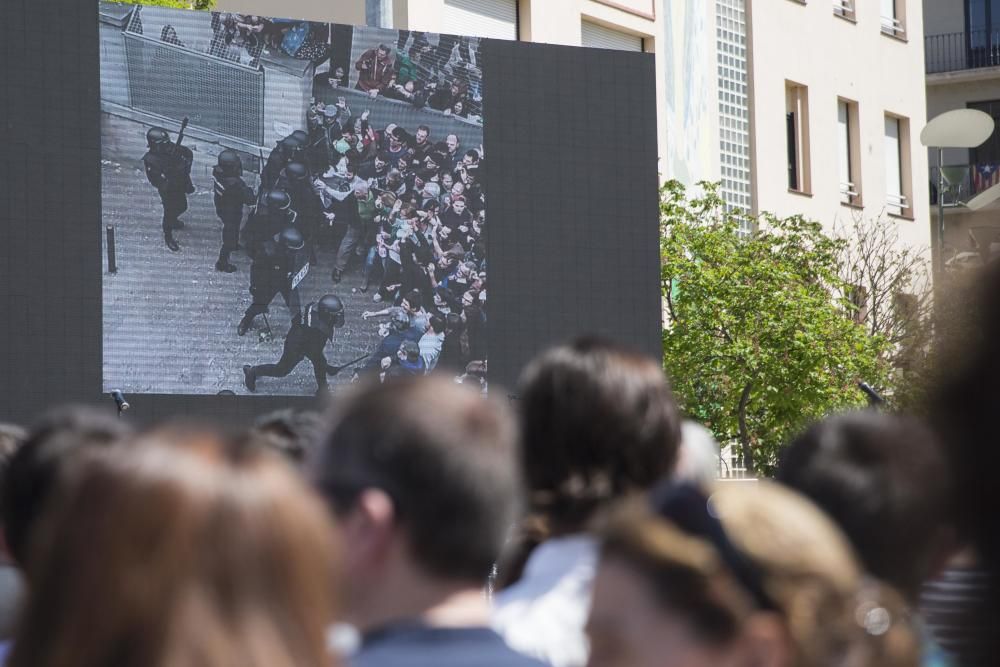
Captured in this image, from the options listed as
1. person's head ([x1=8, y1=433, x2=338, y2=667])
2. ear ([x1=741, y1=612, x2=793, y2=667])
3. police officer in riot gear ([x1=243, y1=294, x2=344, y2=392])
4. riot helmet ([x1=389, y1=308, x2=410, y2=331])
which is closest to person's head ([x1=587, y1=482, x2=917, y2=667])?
ear ([x1=741, y1=612, x2=793, y2=667])

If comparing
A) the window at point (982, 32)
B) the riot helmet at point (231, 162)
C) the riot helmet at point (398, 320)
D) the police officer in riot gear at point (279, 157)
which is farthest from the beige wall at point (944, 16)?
the riot helmet at point (231, 162)

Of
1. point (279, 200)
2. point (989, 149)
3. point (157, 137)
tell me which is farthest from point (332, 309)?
point (989, 149)

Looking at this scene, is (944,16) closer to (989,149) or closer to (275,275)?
(989,149)

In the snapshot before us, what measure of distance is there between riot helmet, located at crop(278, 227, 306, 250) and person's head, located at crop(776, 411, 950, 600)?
56.7 feet

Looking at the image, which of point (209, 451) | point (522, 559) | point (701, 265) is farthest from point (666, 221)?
point (209, 451)

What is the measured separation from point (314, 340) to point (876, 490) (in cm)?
1749

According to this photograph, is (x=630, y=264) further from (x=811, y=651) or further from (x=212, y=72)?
(x=811, y=651)

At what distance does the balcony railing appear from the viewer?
132 ft

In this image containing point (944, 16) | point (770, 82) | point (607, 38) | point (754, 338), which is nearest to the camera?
point (754, 338)

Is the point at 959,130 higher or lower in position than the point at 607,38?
lower

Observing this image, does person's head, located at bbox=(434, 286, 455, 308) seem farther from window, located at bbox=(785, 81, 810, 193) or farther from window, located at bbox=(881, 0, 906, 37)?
window, located at bbox=(881, 0, 906, 37)

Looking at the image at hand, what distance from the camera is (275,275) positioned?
2009 cm

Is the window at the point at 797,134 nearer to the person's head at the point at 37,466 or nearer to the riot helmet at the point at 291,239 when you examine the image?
the riot helmet at the point at 291,239

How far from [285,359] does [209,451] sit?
18.7m
